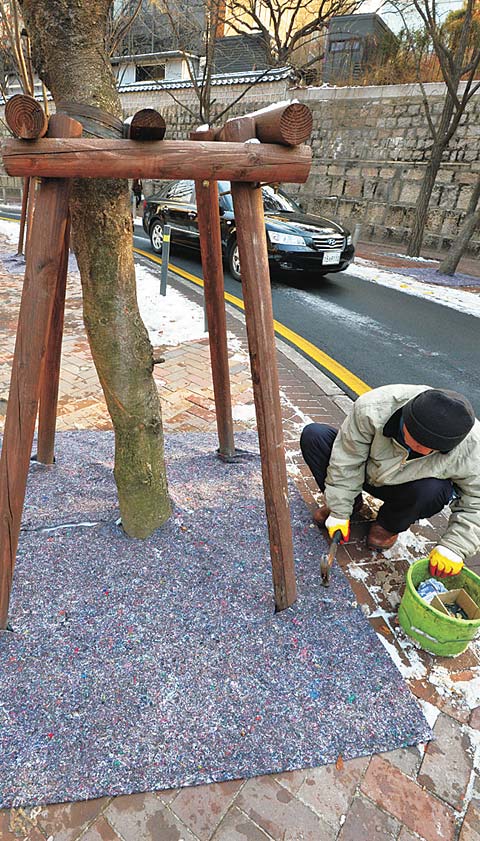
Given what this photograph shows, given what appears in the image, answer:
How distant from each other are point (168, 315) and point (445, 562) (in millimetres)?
4682

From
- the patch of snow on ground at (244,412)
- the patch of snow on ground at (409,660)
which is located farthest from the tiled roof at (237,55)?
the patch of snow on ground at (409,660)

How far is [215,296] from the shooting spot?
2.48 m

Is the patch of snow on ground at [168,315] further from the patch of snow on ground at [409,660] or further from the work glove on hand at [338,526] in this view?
the patch of snow on ground at [409,660]

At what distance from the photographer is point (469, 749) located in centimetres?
159

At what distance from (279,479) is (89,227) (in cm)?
120

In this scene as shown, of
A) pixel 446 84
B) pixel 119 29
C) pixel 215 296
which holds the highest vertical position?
pixel 446 84

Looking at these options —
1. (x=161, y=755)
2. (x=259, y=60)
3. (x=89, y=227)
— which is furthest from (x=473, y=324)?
(x=259, y=60)

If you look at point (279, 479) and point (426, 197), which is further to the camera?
point (426, 197)

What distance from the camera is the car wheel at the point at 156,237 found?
976 centimetres

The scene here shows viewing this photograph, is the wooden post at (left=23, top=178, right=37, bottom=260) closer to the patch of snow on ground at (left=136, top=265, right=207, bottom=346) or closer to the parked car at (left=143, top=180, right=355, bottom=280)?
the patch of snow on ground at (left=136, top=265, right=207, bottom=346)

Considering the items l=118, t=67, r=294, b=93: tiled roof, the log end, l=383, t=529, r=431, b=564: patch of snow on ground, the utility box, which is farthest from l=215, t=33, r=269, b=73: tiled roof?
the log end

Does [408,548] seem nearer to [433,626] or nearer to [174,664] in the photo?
[433,626]

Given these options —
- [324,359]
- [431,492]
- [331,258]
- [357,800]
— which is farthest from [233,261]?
[357,800]

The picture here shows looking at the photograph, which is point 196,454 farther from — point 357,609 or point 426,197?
point 426,197
